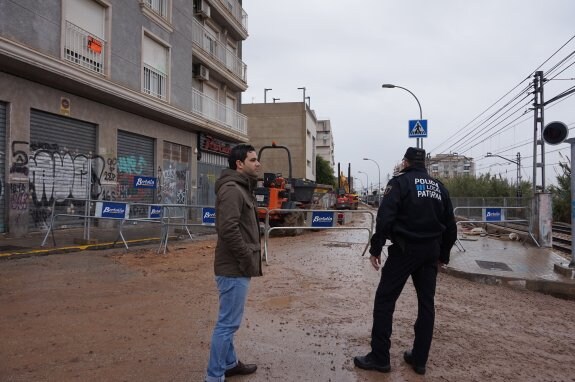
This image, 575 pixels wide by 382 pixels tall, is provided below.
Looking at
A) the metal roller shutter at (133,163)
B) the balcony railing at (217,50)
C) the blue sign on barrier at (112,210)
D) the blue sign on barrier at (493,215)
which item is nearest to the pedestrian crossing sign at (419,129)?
the blue sign on barrier at (493,215)

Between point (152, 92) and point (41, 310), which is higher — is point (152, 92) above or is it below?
above

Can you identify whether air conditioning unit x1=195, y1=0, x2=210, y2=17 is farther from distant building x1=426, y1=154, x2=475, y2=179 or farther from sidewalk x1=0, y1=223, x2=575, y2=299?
distant building x1=426, y1=154, x2=475, y2=179

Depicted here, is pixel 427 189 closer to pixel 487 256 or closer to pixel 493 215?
pixel 487 256

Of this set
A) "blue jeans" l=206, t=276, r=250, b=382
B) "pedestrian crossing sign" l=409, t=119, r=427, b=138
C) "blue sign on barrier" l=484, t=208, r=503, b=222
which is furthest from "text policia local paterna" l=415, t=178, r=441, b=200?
"pedestrian crossing sign" l=409, t=119, r=427, b=138

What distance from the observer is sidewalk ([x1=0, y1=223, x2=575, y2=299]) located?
291 inches

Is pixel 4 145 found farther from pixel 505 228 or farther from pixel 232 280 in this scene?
pixel 505 228

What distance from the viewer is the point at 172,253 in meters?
10.1

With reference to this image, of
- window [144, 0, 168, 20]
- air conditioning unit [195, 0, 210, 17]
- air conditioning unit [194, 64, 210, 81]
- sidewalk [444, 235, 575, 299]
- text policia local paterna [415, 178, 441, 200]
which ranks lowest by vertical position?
sidewalk [444, 235, 575, 299]

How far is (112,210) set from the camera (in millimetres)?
10250

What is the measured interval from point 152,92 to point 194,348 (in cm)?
1494

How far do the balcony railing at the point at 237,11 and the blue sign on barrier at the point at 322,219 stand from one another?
670 inches

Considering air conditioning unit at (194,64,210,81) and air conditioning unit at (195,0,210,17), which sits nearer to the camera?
air conditioning unit at (195,0,210,17)

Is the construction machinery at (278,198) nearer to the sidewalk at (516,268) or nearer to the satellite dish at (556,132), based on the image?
the sidewalk at (516,268)

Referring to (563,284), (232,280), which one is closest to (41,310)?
(232,280)
